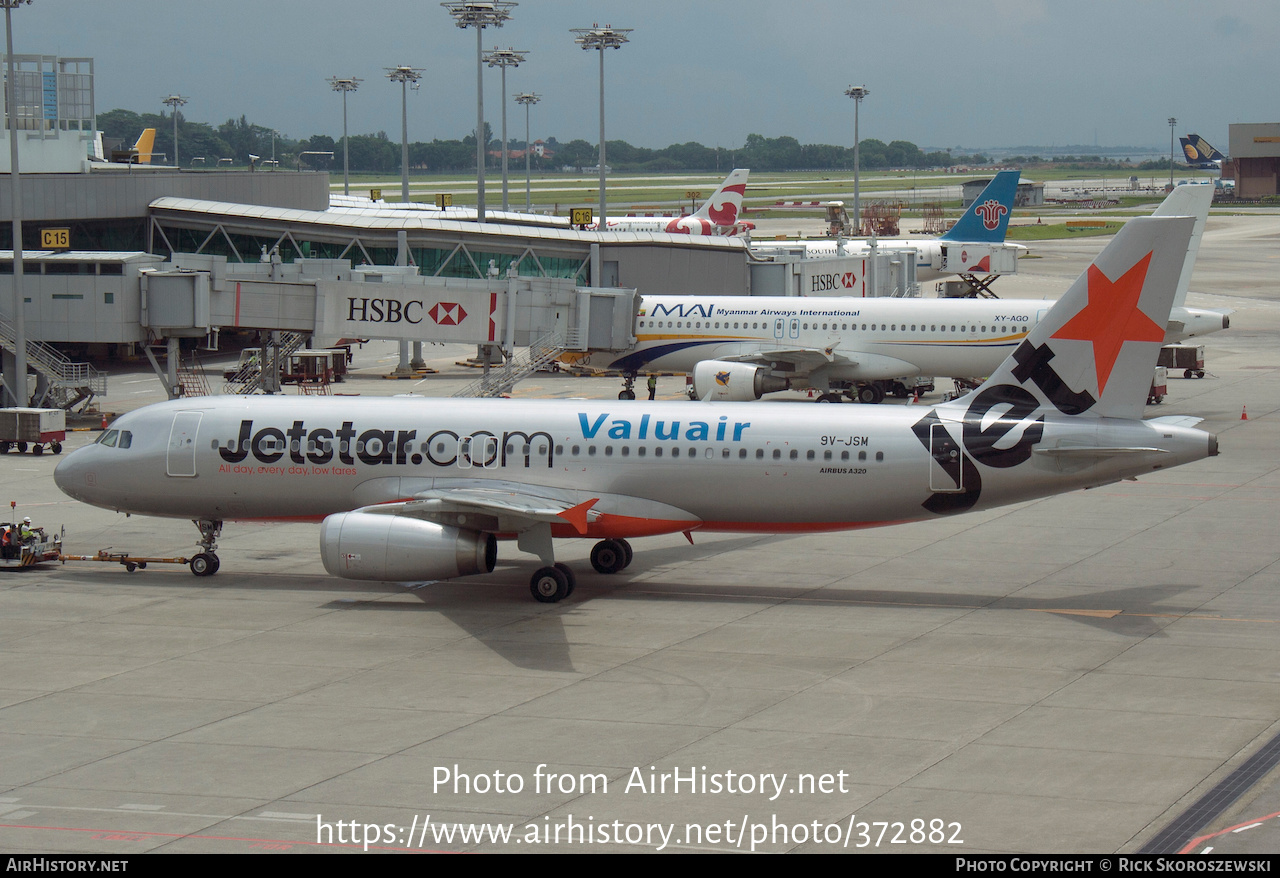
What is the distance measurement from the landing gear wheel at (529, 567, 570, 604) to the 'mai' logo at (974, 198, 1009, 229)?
6570cm

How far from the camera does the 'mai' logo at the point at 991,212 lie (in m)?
88.8

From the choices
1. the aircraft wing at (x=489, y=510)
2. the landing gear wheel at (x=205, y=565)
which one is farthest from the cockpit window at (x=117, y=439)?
the aircraft wing at (x=489, y=510)

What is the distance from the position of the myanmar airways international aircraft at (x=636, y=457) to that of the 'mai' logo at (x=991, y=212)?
201 feet

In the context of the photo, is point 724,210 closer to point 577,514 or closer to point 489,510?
point 577,514

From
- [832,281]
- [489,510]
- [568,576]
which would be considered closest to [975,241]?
[832,281]

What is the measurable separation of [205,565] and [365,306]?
68.6 feet

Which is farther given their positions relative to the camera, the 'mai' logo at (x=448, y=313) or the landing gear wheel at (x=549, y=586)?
the 'mai' logo at (x=448, y=313)

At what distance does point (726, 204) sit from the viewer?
117 m

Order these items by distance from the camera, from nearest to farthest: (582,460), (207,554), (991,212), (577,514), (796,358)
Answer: (577,514) < (582,460) < (207,554) < (796,358) < (991,212)

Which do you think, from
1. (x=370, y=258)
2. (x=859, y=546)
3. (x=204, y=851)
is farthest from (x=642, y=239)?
(x=204, y=851)

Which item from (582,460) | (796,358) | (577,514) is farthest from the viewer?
(796,358)

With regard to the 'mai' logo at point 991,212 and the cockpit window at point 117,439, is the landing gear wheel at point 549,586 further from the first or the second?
the 'mai' logo at point 991,212

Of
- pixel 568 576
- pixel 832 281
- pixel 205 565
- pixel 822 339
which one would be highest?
pixel 832 281

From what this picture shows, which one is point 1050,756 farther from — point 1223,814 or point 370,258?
point 370,258
